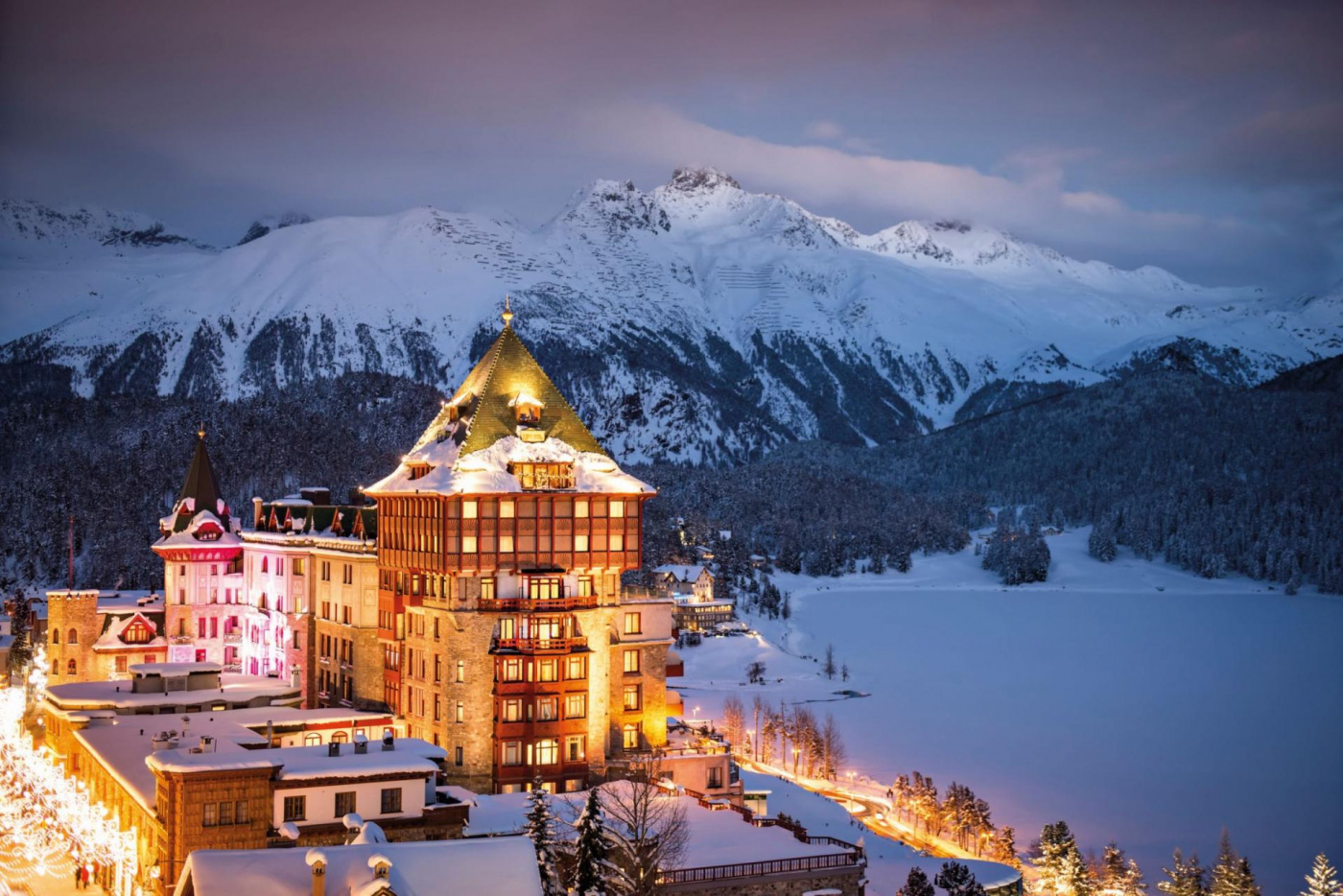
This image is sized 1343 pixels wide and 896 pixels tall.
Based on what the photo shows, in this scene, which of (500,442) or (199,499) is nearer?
(500,442)

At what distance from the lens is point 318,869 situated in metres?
37.2

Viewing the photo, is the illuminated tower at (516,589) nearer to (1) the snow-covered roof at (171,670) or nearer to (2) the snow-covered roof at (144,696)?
(2) the snow-covered roof at (144,696)

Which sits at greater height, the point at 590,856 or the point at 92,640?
the point at 92,640

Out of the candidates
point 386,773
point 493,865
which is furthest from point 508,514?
point 493,865

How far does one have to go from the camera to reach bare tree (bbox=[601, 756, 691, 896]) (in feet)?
152

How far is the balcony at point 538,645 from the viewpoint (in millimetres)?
64000

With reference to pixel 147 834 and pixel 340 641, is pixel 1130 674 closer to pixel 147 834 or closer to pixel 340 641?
pixel 340 641

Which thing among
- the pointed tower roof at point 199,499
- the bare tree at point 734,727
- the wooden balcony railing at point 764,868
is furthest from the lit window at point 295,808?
the bare tree at point 734,727

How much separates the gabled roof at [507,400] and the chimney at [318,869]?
96.6 ft

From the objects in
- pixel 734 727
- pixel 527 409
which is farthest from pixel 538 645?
pixel 734 727

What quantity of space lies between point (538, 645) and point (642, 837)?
58.9 feet

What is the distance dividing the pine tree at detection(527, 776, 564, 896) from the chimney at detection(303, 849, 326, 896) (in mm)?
8323

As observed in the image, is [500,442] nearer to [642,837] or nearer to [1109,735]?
[642,837]

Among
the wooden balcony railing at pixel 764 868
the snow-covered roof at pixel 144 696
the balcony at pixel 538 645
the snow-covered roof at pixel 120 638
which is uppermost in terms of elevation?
the balcony at pixel 538 645
